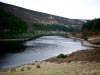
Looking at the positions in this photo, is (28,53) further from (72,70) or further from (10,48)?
(72,70)

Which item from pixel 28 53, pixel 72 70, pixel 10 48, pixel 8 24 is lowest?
pixel 28 53

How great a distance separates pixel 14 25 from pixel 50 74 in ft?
386

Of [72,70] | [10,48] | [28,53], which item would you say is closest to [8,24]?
[10,48]

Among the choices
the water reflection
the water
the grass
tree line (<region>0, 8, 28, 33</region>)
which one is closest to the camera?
the grass

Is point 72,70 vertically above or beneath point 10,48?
above

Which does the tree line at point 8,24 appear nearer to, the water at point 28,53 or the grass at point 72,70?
the water at point 28,53

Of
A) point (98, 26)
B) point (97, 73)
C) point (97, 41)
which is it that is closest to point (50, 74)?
point (97, 73)

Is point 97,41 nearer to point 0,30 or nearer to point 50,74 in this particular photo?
point 0,30

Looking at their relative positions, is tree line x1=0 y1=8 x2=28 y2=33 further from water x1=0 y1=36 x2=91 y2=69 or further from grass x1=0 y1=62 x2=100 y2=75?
grass x1=0 y1=62 x2=100 y2=75

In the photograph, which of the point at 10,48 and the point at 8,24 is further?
the point at 8,24

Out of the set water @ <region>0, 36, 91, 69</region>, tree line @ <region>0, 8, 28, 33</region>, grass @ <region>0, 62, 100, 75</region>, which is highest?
tree line @ <region>0, 8, 28, 33</region>

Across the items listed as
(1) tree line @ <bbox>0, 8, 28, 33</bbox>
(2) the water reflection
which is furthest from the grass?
(1) tree line @ <bbox>0, 8, 28, 33</bbox>

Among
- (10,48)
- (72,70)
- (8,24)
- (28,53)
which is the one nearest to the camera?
(72,70)

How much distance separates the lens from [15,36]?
404ft
